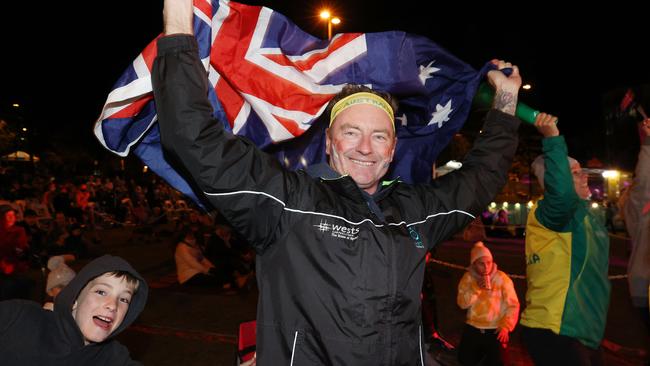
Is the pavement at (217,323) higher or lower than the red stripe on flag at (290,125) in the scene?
lower

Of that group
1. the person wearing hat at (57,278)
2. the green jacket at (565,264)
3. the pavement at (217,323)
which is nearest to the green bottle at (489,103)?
the green jacket at (565,264)

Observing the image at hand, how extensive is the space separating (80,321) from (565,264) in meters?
3.25

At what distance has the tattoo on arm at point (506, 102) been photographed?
2.93m

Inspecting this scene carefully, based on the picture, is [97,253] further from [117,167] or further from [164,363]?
[117,167]

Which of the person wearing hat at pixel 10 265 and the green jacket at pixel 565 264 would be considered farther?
the person wearing hat at pixel 10 265

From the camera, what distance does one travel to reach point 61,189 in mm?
17969

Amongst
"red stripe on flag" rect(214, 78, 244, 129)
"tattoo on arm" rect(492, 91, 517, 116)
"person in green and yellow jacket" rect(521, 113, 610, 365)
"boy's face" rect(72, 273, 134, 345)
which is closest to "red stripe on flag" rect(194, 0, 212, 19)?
"red stripe on flag" rect(214, 78, 244, 129)

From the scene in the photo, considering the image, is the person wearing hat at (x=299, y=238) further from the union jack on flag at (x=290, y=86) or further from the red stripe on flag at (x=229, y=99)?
the red stripe on flag at (x=229, y=99)

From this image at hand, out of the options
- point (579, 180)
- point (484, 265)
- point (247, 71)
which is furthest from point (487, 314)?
point (247, 71)

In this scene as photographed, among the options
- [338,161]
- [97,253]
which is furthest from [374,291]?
[97,253]

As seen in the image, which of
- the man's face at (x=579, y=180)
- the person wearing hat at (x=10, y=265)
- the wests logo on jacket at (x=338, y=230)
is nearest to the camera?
the wests logo on jacket at (x=338, y=230)

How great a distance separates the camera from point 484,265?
5.39 metres

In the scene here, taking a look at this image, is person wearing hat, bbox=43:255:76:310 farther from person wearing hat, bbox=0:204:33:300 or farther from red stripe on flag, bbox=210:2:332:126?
red stripe on flag, bbox=210:2:332:126

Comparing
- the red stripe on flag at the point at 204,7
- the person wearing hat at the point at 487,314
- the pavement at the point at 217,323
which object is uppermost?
the red stripe on flag at the point at 204,7
